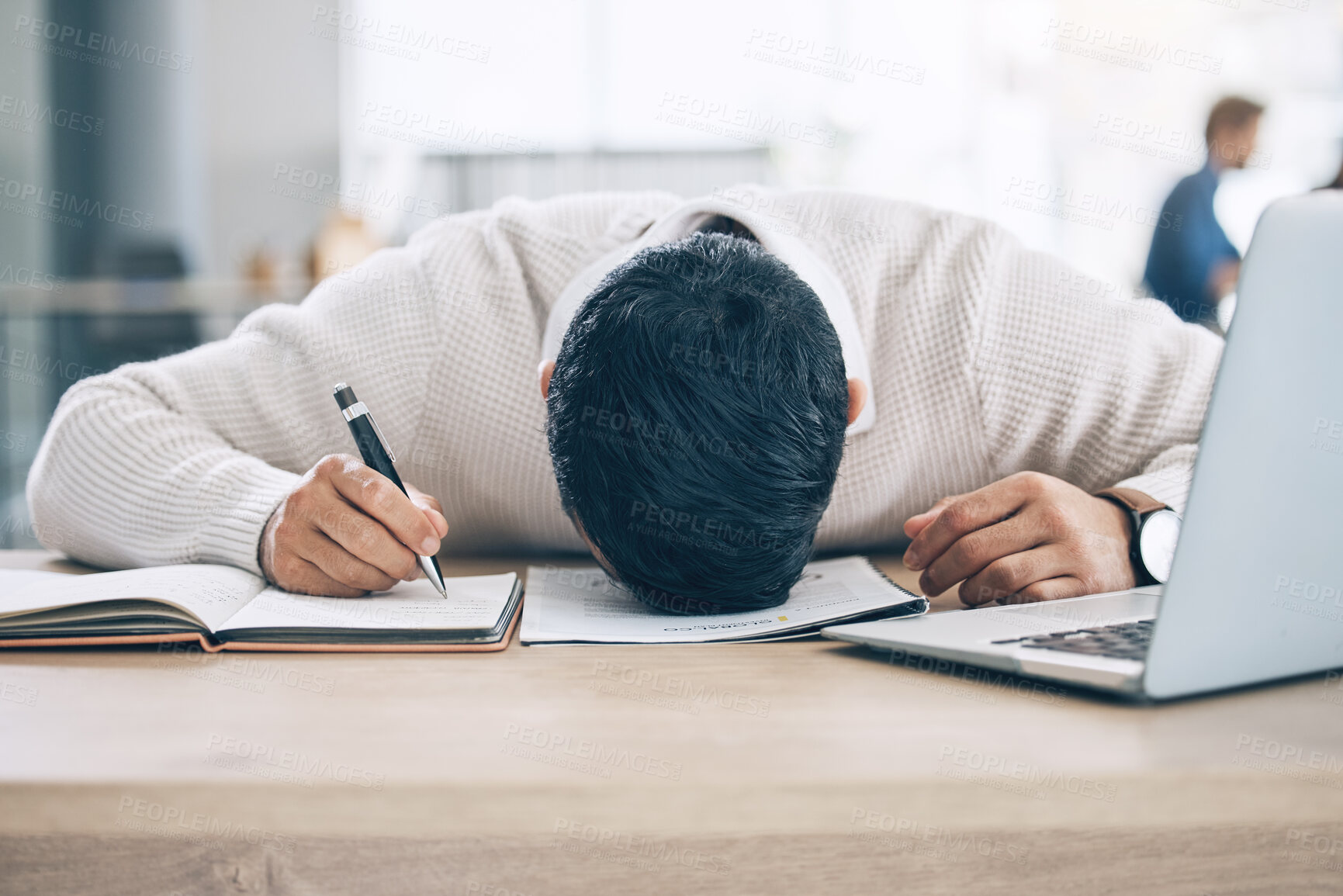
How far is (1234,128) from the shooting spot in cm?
327

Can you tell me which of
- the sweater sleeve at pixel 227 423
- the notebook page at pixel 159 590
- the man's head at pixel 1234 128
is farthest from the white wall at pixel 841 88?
the notebook page at pixel 159 590

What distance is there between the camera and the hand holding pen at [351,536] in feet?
2.30

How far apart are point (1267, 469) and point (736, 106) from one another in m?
4.63

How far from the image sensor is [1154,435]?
3.09 ft

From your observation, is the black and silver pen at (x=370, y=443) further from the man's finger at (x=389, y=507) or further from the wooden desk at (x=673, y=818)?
the wooden desk at (x=673, y=818)

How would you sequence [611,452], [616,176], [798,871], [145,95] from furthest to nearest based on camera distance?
[616,176] → [145,95] → [611,452] → [798,871]

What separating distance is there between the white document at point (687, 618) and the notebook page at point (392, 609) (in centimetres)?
3

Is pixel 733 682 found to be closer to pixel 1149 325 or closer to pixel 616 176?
pixel 1149 325

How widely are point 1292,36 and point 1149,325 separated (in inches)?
174

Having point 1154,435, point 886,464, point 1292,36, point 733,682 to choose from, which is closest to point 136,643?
point 733,682

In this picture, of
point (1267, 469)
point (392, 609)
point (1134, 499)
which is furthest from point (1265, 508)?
point (392, 609)

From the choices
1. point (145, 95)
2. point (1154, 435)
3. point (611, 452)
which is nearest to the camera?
point (611, 452)

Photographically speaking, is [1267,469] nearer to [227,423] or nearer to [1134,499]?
[1134,499]

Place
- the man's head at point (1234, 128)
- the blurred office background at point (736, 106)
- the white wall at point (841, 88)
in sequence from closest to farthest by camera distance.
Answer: the man's head at point (1234, 128) → the blurred office background at point (736, 106) → the white wall at point (841, 88)
